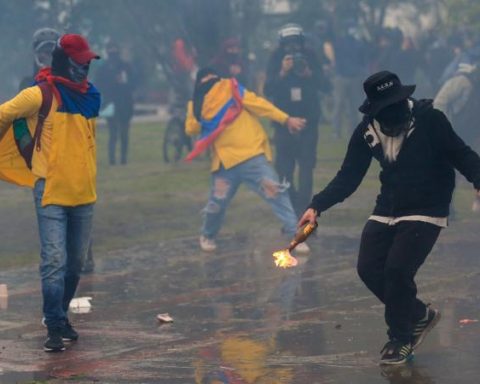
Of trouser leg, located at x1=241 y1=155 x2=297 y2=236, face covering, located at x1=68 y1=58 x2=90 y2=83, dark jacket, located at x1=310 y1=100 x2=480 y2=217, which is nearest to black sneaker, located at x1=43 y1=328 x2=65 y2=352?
face covering, located at x1=68 y1=58 x2=90 y2=83

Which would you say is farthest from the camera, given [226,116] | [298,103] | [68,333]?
[298,103]

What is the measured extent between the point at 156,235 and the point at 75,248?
5.19 m

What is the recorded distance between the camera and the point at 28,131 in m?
8.02

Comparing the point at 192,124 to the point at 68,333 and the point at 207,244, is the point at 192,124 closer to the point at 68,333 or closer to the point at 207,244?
the point at 207,244

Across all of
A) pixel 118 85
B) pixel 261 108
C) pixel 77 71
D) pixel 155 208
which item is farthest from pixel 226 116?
pixel 118 85

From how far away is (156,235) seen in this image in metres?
13.4

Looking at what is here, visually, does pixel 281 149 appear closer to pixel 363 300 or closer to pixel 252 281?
pixel 252 281

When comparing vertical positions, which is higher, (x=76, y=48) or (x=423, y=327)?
(x=76, y=48)

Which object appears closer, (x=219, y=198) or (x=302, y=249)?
(x=302, y=249)

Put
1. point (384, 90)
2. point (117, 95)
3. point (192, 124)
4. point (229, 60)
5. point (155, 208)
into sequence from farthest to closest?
point (117, 95), point (229, 60), point (155, 208), point (192, 124), point (384, 90)

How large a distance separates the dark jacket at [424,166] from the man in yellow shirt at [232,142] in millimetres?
4965

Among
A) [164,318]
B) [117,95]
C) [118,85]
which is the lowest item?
[117,95]

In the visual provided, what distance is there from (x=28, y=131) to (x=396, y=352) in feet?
8.58

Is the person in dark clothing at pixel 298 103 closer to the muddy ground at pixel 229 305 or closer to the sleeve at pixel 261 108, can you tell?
the muddy ground at pixel 229 305
